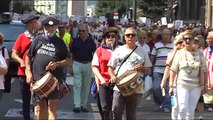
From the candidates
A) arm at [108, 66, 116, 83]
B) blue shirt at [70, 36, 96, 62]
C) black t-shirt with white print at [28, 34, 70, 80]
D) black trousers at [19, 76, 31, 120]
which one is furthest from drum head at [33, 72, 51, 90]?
blue shirt at [70, 36, 96, 62]

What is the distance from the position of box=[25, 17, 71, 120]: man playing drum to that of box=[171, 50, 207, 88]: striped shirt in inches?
64.8

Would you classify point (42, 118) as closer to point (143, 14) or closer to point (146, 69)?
point (146, 69)

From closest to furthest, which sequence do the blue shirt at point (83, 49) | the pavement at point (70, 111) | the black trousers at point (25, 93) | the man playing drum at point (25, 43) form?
the man playing drum at point (25, 43) → the black trousers at point (25, 93) → the pavement at point (70, 111) → the blue shirt at point (83, 49)

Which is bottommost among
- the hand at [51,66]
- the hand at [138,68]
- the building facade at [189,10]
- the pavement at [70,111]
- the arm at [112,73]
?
the pavement at [70,111]

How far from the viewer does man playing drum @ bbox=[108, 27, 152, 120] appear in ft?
29.9

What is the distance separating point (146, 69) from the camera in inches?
360

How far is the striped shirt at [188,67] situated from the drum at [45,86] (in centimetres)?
187

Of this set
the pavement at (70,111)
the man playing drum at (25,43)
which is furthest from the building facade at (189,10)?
the man playing drum at (25,43)

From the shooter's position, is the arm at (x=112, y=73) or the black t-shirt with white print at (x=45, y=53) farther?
the arm at (x=112, y=73)

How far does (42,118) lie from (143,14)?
187 feet

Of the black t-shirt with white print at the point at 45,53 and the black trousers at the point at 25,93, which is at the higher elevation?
the black t-shirt with white print at the point at 45,53

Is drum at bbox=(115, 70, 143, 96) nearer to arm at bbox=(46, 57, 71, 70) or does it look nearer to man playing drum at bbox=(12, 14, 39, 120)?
arm at bbox=(46, 57, 71, 70)

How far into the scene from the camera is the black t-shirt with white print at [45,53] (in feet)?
29.1

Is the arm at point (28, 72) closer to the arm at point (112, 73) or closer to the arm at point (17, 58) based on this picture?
the arm at point (17, 58)
